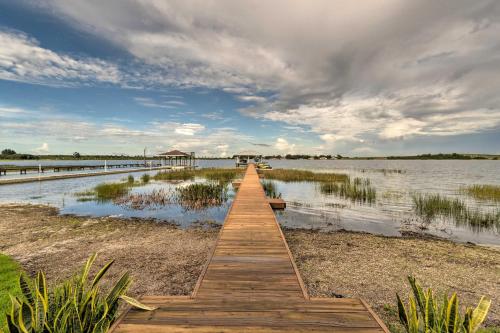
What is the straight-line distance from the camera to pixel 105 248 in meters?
7.12

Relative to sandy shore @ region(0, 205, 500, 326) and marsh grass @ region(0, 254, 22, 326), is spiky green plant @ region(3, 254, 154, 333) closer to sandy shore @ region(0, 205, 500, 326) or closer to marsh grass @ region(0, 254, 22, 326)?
marsh grass @ region(0, 254, 22, 326)

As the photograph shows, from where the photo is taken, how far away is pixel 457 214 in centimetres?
1190

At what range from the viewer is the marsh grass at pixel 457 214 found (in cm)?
1055

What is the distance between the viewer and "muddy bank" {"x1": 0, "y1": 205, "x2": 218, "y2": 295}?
5.42m

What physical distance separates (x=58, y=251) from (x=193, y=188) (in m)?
10.5

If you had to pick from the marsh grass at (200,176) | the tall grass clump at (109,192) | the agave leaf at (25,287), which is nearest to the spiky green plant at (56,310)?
the agave leaf at (25,287)

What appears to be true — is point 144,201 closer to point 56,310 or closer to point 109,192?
point 109,192

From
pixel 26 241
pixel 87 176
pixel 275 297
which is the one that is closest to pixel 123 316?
pixel 275 297

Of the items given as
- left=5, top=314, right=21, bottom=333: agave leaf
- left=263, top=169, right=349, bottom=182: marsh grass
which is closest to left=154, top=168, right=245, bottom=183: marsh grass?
left=263, top=169, right=349, bottom=182: marsh grass

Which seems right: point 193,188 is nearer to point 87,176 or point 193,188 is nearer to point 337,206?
point 337,206

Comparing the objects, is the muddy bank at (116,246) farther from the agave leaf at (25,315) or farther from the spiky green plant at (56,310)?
the agave leaf at (25,315)

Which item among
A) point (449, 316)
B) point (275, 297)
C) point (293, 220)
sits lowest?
point (293, 220)

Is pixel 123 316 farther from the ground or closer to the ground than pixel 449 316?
closer to the ground

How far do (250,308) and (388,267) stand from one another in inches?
189
